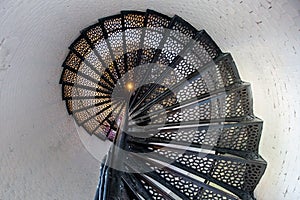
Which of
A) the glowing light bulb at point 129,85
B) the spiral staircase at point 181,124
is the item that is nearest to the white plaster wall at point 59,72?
the spiral staircase at point 181,124

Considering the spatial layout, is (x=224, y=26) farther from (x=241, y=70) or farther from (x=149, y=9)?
(x=149, y=9)

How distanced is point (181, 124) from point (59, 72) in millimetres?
1377

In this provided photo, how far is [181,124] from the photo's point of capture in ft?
6.51

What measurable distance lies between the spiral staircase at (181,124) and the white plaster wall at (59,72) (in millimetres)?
109

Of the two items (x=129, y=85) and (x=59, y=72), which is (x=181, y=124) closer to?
(x=129, y=85)

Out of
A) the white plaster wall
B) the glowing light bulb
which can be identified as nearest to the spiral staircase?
the white plaster wall

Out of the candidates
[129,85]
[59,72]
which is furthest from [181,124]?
[59,72]

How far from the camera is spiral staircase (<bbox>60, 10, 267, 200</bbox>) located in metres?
1.75

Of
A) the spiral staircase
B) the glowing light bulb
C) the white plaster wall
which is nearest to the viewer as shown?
the white plaster wall

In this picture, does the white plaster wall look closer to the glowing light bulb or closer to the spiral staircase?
the spiral staircase

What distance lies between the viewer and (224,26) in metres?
1.85

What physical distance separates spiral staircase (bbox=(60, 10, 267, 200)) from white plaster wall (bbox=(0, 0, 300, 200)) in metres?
0.11

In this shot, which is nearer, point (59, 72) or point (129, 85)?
point (59, 72)

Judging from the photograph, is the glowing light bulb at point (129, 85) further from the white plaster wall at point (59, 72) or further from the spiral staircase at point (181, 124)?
the white plaster wall at point (59, 72)
